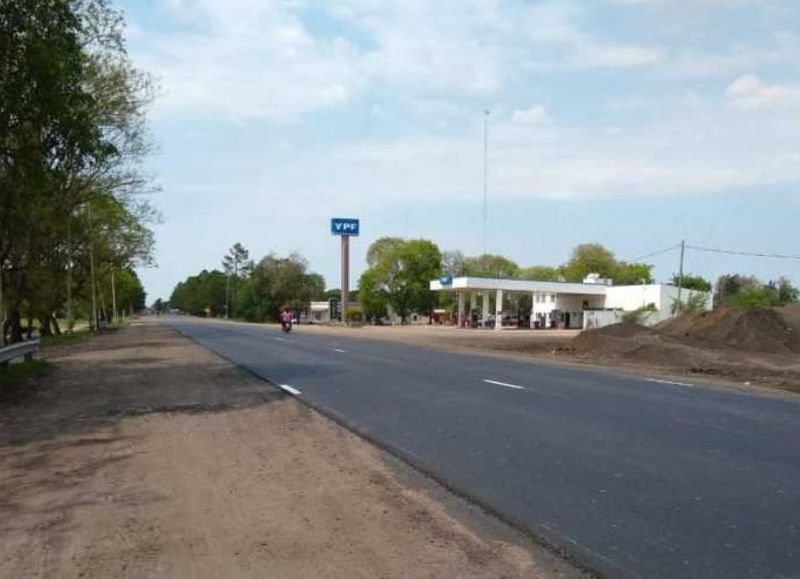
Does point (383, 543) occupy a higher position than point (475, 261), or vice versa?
point (475, 261)

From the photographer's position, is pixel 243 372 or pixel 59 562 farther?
pixel 243 372

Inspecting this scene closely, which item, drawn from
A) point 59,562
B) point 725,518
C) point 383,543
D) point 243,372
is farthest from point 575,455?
point 243,372

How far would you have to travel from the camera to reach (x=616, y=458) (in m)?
10.1

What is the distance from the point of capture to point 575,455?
10.4m

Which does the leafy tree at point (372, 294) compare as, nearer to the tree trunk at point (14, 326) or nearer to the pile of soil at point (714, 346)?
the tree trunk at point (14, 326)

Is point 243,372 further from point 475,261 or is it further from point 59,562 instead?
point 475,261

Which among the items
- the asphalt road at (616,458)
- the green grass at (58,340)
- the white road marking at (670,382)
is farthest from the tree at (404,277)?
the asphalt road at (616,458)

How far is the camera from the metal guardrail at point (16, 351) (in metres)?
20.9

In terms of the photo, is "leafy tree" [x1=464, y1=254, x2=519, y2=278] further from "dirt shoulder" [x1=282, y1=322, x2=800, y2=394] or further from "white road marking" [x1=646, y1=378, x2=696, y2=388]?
"white road marking" [x1=646, y1=378, x2=696, y2=388]

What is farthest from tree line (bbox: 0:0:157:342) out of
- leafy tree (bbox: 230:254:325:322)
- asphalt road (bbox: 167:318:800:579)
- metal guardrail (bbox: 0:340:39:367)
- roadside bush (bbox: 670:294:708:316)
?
leafy tree (bbox: 230:254:325:322)

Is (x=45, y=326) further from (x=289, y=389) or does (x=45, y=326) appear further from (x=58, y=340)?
(x=289, y=389)

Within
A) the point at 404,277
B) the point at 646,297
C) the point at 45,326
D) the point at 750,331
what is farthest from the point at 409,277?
the point at 750,331

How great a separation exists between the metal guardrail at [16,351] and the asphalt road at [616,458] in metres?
6.80

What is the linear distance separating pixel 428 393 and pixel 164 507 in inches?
401
